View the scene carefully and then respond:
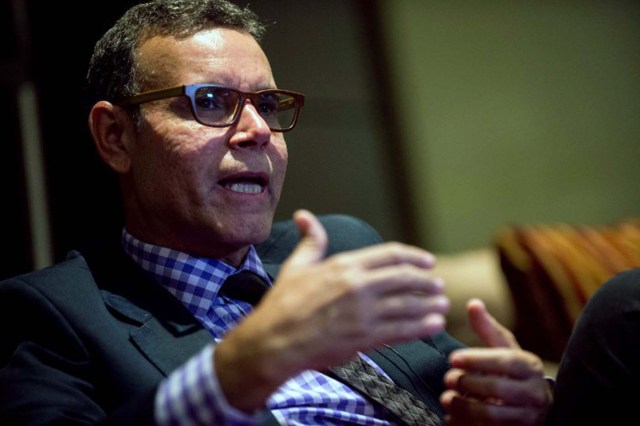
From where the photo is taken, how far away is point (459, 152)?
3256 millimetres

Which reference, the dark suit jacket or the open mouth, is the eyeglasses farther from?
the dark suit jacket

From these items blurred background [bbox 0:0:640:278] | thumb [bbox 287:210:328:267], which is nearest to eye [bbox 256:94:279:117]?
thumb [bbox 287:210:328:267]

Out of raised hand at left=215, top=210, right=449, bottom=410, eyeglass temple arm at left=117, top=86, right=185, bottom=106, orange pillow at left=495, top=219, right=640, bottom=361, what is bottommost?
orange pillow at left=495, top=219, right=640, bottom=361

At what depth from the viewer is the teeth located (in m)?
1.34

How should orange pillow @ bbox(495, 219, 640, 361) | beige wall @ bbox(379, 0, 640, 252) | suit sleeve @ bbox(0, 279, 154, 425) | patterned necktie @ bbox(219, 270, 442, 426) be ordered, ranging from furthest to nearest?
1. beige wall @ bbox(379, 0, 640, 252)
2. orange pillow @ bbox(495, 219, 640, 361)
3. patterned necktie @ bbox(219, 270, 442, 426)
4. suit sleeve @ bbox(0, 279, 154, 425)

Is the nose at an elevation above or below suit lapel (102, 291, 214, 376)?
above

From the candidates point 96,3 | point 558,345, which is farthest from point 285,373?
point 558,345

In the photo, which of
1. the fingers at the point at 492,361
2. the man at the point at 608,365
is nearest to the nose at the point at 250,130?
the fingers at the point at 492,361

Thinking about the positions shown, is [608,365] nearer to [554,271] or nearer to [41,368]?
[41,368]

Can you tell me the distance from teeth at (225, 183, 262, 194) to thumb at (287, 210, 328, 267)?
431mm

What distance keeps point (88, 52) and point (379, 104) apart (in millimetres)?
1582

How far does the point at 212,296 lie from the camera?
1300 mm

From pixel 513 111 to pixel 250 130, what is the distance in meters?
2.28

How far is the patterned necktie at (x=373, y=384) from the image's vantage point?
49.2 inches
